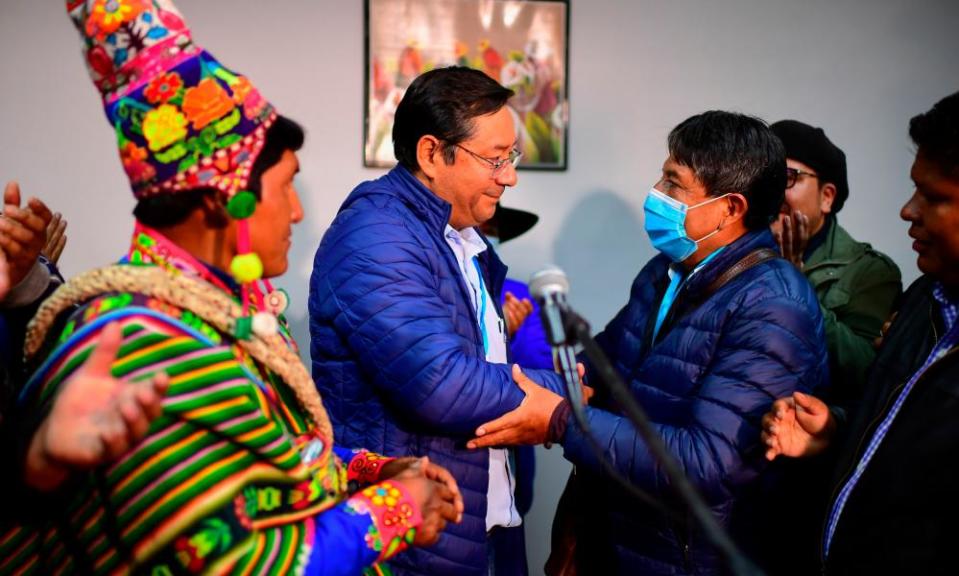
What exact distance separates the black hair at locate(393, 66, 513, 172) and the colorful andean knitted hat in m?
0.91

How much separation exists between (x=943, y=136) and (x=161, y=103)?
139 centimetres

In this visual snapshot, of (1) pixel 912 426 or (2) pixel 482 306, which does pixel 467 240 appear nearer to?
(2) pixel 482 306

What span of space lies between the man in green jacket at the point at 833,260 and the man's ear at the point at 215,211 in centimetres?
184

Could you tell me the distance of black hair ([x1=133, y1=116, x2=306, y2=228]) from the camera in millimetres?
1195

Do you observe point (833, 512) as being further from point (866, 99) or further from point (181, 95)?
point (866, 99)

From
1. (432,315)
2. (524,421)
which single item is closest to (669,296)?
(524,421)

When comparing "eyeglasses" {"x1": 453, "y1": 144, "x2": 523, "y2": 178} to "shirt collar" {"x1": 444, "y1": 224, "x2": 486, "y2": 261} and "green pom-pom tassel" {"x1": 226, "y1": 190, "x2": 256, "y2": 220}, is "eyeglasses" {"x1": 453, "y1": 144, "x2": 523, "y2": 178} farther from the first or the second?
"green pom-pom tassel" {"x1": 226, "y1": 190, "x2": 256, "y2": 220}

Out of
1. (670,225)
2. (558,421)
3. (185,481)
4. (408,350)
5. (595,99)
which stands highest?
(595,99)

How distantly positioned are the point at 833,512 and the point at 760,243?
698 millimetres

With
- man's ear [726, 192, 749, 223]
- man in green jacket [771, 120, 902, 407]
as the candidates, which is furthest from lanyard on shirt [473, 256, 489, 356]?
man in green jacket [771, 120, 902, 407]

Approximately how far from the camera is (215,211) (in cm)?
123

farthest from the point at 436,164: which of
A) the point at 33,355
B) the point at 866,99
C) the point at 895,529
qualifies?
the point at 866,99

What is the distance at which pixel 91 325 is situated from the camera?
1.06 metres

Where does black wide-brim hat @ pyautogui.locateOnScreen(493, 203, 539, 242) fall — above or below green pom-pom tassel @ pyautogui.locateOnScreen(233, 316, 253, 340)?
below
